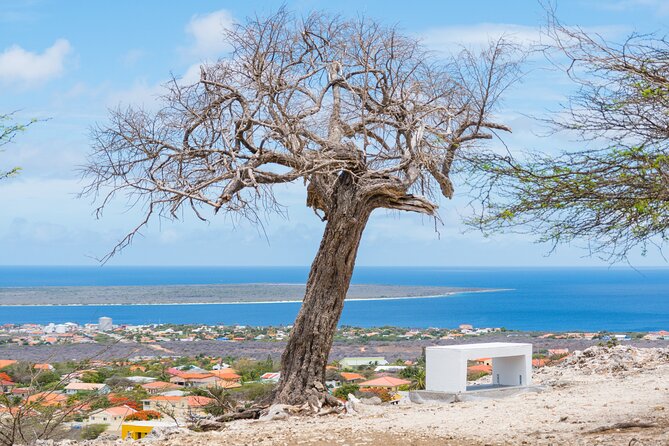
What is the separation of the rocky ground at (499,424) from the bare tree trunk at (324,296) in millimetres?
789

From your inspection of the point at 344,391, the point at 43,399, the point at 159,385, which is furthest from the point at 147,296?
the point at 43,399

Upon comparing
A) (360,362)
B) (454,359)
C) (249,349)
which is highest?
(454,359)

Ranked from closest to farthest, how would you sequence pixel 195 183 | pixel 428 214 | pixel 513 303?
pixel 195 183
pixel 428 214
pixel 513 303

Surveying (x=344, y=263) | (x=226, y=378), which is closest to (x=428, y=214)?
(x=344, y=263)

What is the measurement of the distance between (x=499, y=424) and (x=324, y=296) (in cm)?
318

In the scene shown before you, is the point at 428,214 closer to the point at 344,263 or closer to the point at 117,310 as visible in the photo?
the point at 344,263

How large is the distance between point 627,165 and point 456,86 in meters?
5.54

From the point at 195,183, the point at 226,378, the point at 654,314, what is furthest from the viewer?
the point at 654,314

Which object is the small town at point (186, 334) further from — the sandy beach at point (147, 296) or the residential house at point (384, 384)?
the sandy beach at point (147, 296)

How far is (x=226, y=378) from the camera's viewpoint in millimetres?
19875

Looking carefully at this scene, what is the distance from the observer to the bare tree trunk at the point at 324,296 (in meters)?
11.7

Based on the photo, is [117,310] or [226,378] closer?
[226,378]

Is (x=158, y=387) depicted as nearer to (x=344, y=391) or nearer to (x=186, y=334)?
(x=344, y=391)

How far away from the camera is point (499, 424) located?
32.2ft
